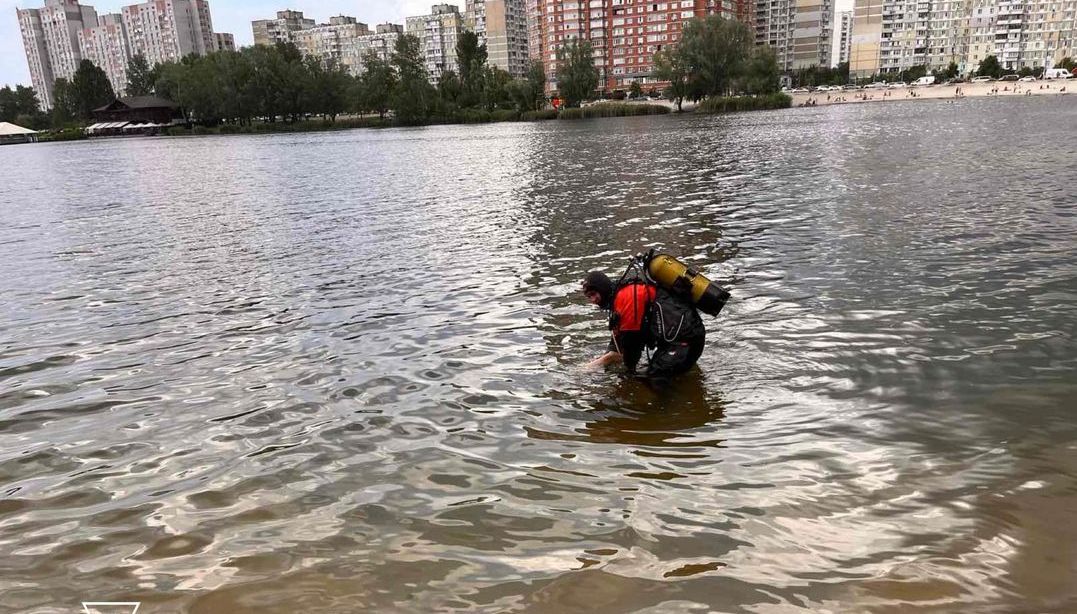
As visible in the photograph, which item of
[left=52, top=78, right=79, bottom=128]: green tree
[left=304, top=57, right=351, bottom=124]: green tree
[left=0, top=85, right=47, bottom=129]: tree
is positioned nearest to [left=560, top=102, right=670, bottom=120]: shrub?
[left=304, top=57, right=351, bottom=124]: green tree

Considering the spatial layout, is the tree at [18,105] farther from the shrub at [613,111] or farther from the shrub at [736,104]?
the shrub at [736,104]

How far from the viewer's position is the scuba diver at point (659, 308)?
8047 mm

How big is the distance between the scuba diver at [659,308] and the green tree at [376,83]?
470ft

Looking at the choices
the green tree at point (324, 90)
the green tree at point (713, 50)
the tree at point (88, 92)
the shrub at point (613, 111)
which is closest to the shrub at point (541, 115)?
the shrub at point (613, 111)

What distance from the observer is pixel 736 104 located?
384 ft

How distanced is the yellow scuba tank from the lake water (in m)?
1.11

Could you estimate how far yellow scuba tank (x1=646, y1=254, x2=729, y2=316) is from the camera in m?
7.86

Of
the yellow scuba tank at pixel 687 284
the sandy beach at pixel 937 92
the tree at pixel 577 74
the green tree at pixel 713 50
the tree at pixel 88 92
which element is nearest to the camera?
the yellow scuba tank at pixel 687 284

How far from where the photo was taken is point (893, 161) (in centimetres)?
3123

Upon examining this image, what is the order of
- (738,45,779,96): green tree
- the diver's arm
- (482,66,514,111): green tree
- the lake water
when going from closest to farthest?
the lake water
the diver's arm
(738,45,779,96): green tree
(482,66,514,111): green tree

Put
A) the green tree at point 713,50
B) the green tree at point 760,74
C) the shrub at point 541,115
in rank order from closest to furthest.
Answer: the green tree at point 713,50
the green tree at point 760,74
the shrub at point 541,115

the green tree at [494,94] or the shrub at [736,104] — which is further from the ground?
the green tree at [494,94]

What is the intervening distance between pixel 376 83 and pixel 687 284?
147264mm

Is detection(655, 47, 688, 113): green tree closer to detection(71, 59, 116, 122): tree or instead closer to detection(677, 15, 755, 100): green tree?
detection(677, 15, 755, 100): green tree
